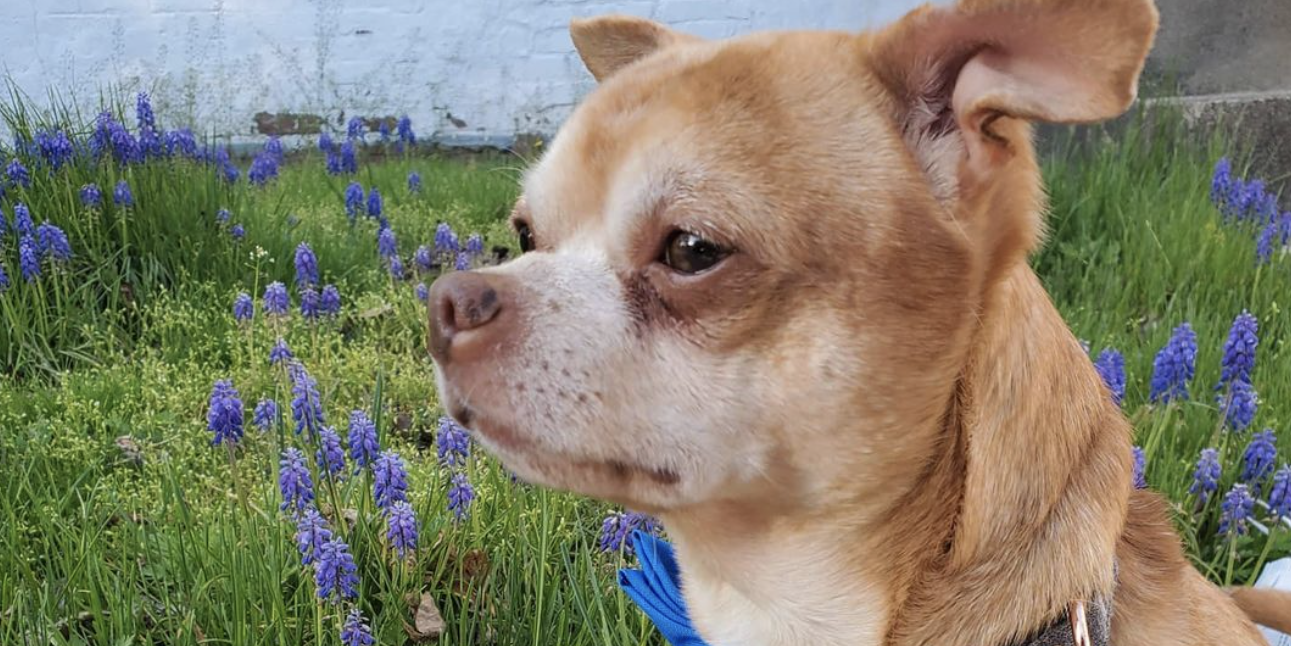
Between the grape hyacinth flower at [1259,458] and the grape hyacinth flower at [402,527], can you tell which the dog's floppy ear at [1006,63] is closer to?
the grape hyacinth flower at [402,527]

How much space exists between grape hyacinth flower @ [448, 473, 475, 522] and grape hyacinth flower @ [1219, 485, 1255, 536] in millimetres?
1689

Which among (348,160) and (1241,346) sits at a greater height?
(1241,346)

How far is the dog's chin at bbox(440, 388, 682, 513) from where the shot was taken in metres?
1.48

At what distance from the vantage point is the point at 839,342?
1.41 meters

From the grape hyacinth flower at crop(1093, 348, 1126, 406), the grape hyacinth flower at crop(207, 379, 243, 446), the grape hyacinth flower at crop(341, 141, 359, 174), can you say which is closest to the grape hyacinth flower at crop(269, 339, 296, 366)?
the grape hyacinth flower at crop(207, 379, 243, 446)

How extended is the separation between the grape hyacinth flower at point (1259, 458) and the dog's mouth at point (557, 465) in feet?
5.98

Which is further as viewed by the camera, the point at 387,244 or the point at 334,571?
the point at 387,244

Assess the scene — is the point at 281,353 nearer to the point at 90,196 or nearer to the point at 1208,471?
the point at 90,196

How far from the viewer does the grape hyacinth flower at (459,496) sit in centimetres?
217

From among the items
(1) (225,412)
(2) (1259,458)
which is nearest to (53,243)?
(1) (225,412)

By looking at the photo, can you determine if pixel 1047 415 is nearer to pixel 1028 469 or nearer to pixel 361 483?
pixel 1028 469

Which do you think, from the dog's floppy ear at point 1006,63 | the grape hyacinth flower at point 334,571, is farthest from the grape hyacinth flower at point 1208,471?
the grape hyacinth flower at point 334,571

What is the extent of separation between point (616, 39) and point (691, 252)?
29.5 inches

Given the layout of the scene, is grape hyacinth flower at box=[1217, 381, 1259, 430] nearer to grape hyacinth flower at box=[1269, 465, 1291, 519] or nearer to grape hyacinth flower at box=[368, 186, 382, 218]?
grape hyacinth flower at box=[1269, 465, 1291, 519]
